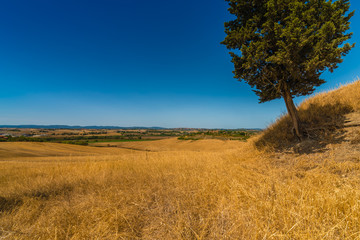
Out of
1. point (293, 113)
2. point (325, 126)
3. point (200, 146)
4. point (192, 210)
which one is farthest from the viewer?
point (200, 146)

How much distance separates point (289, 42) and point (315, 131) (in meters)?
4.75

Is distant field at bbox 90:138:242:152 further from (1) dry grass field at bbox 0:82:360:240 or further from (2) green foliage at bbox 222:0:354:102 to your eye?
(1) dry grass field at bbox 0:82:360:240

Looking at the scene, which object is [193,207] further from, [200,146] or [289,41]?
[200,146]

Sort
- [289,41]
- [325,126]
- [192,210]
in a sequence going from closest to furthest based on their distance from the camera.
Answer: [192,210] → [289,41] → [325,126]

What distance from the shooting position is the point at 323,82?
752 cm

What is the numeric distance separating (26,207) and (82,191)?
1.21 metres

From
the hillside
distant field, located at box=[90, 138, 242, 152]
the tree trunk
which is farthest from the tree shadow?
distant field, located at box=[90, 138, 242, 152]

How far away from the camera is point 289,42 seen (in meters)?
6.04

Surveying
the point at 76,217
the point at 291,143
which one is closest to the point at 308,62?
the point at 291,143

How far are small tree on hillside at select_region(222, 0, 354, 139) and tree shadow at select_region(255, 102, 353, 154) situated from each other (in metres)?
0.55

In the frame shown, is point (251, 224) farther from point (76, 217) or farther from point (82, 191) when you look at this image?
point (82, 191)

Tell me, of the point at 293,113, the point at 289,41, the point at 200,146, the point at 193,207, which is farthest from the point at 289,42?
the point at 200,146

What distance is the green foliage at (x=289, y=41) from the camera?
5.87 m

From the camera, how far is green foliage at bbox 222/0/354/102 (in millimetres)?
5871
